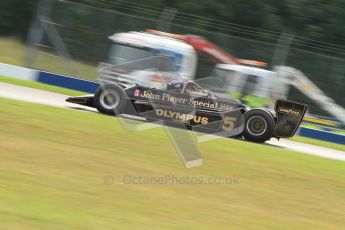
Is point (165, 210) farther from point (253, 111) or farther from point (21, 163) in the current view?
point (253, 111)

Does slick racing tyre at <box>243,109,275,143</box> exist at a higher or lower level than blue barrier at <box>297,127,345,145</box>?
higher

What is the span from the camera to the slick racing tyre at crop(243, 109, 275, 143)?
11906 millimetres

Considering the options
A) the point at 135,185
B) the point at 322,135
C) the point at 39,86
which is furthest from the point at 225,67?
the point at 135,185

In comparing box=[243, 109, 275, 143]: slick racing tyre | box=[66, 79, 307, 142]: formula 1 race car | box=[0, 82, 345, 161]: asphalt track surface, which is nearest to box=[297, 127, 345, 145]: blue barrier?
box=[0, 82, 345, 161]: asphalt track surface

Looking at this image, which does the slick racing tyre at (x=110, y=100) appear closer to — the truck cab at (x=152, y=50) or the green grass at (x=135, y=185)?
the green grass at (x=135, y=185)

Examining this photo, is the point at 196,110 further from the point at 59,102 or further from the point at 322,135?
the point at 322,135

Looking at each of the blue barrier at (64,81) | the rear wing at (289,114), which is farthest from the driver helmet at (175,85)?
the blue barrier at (64,81)

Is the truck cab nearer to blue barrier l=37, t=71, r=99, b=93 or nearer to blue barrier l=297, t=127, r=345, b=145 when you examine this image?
blue barrier l=37, t=71, r=99, b=93

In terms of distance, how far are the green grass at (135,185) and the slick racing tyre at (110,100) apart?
1.44 meters

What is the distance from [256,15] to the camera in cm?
2916

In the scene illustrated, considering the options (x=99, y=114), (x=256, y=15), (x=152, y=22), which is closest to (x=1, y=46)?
(x=152, y=22)

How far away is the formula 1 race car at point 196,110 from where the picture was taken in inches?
460

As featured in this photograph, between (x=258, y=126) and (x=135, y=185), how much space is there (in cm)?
586

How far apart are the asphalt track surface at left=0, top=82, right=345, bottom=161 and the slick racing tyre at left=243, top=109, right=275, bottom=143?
1.69 feet
